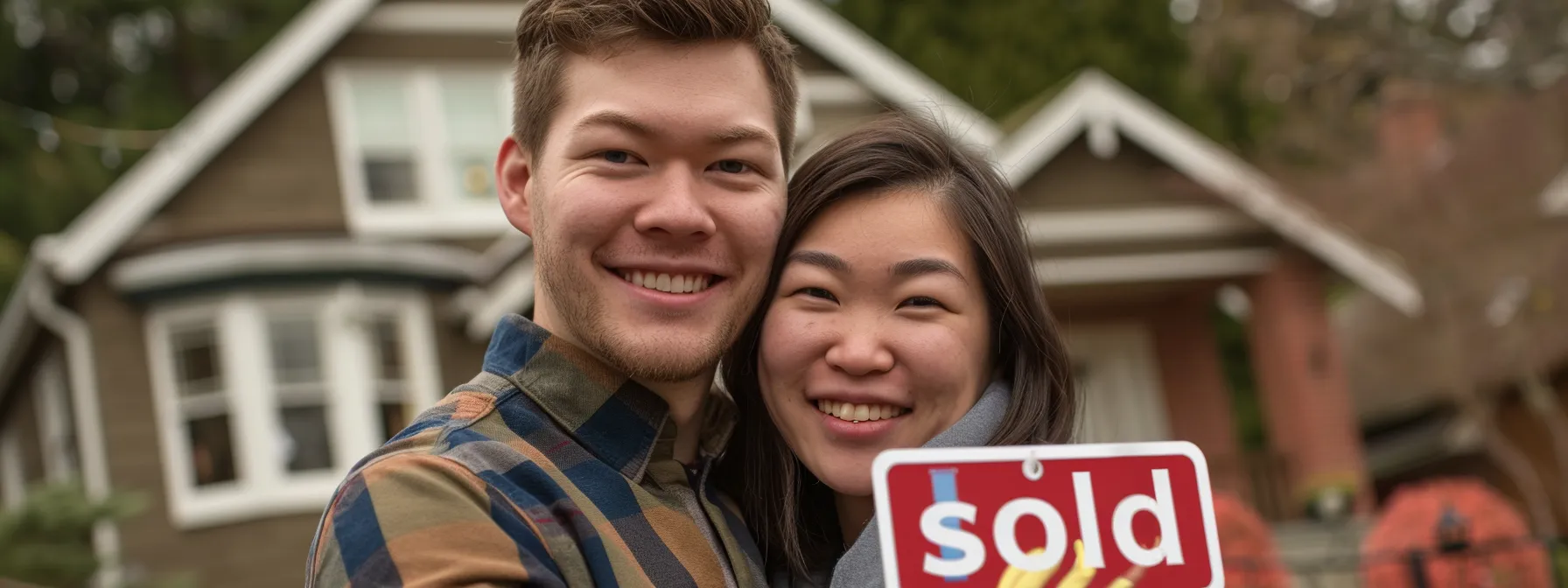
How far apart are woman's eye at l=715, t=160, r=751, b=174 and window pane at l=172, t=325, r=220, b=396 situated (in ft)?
37.5

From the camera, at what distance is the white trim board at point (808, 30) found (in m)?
14.4

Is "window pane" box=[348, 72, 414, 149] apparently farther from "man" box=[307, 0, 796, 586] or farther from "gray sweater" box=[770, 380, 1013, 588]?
"gray sweater" box=[770, 380, 1013, 588]

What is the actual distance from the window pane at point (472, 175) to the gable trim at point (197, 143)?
5.02ft

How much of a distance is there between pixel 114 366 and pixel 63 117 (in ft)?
43.6

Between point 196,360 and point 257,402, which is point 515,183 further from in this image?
point 196,360

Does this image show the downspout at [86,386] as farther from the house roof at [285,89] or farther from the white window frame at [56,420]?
the white window frame at [56,420]

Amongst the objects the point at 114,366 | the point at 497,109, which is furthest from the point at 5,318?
the point at 497,109

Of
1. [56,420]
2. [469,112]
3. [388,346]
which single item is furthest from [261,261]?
[56,420]

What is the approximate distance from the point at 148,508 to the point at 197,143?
9.97ft

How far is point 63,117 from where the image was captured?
24.6 meters

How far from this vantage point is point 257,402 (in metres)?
12.8

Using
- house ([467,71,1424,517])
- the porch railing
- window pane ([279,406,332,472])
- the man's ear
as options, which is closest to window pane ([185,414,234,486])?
window pane ([279,406,332,472])

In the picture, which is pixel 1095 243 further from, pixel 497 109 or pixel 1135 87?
pixel 1135 87

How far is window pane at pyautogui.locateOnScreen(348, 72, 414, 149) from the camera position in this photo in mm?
14320
